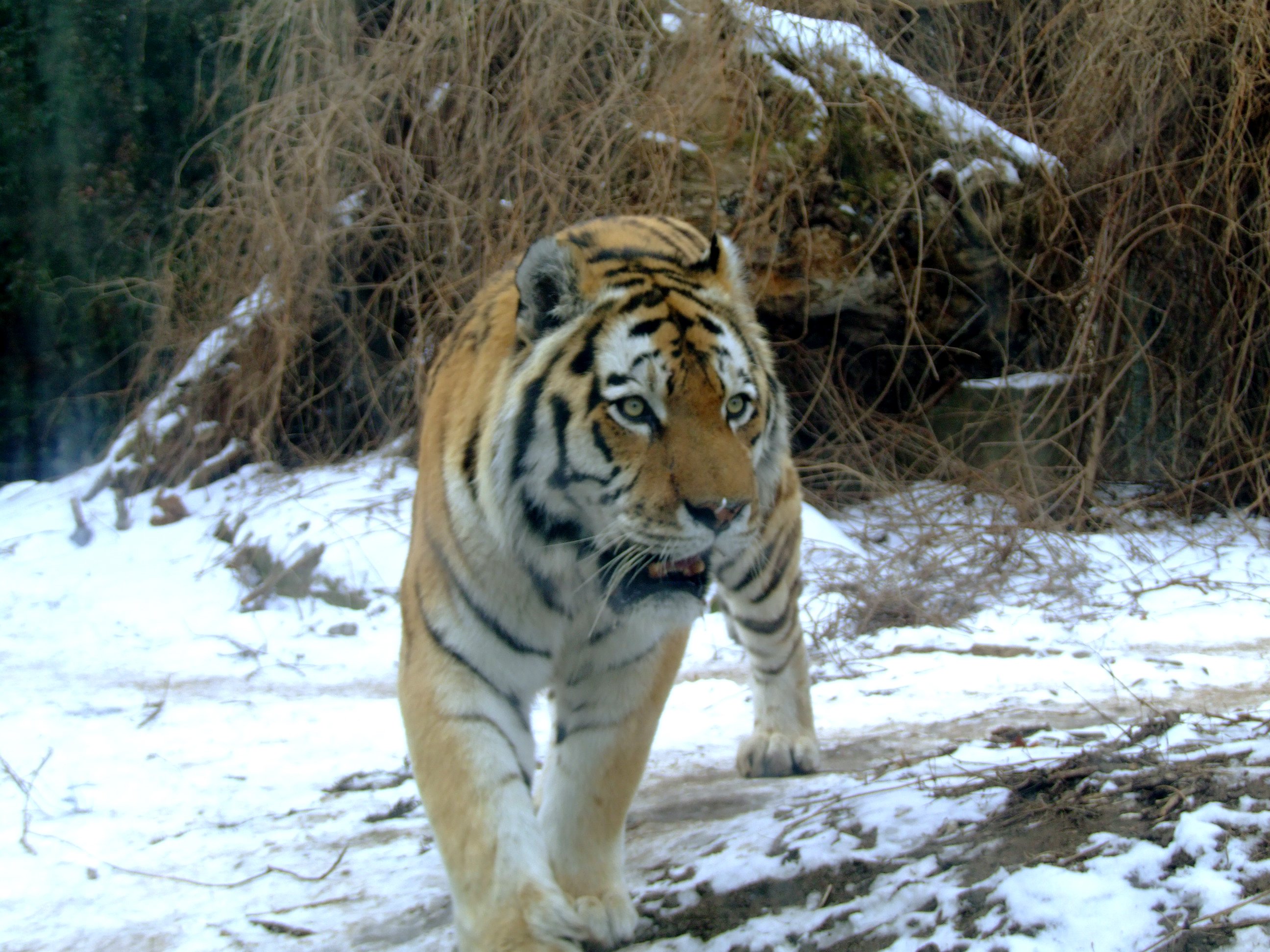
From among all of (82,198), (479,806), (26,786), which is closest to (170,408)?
(82,198)

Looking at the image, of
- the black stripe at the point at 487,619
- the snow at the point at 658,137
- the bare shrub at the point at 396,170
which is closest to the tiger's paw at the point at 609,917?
the black stripe at the point at 487,619

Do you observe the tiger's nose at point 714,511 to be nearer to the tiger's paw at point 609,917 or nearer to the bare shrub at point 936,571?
the tiger's paw at point 609,917

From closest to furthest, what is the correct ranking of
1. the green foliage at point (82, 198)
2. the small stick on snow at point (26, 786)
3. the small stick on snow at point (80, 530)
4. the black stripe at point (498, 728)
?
1. the black stripe at point (498, 728)
2. the small stick on snow at point (26, 786)
3. the small stick on snow at point (80, 530)
4. the green foliage at point (82, 198)

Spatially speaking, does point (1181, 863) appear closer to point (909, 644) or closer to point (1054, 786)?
point (1054, 786)

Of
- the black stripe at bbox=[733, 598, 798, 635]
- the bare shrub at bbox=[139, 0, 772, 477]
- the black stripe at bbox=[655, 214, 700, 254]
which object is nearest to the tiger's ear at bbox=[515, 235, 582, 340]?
the black stripe at bbox=[655, 214, 700, 254]

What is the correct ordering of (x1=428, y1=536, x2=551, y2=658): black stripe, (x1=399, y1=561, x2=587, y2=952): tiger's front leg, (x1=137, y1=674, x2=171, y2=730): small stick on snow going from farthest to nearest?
(x1=137, y1=674, x2=171, y2=730): small stick on snow → (x1=428, y1=536, x2=551, y2=658): black stripe → (x1=399, y1=561, x2=587, y2=952): tiger's front leg

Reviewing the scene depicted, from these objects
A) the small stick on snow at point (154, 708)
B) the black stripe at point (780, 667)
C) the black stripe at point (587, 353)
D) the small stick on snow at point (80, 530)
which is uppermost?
the black stripe at point (587, 353)

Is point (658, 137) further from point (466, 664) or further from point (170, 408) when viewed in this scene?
point (466, 664)

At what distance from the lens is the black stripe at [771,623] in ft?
10.2

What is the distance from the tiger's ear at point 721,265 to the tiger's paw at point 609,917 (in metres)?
1.29

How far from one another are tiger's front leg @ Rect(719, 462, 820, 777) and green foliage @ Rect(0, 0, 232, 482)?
5689mm

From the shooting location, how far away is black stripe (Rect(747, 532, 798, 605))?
3070 millimetres

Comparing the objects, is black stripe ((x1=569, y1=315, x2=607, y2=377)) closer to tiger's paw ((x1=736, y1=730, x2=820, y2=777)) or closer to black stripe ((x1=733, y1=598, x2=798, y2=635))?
black stripe ((x1=733, y1=598, x2=798, y2=635))

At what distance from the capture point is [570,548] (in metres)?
2.17
